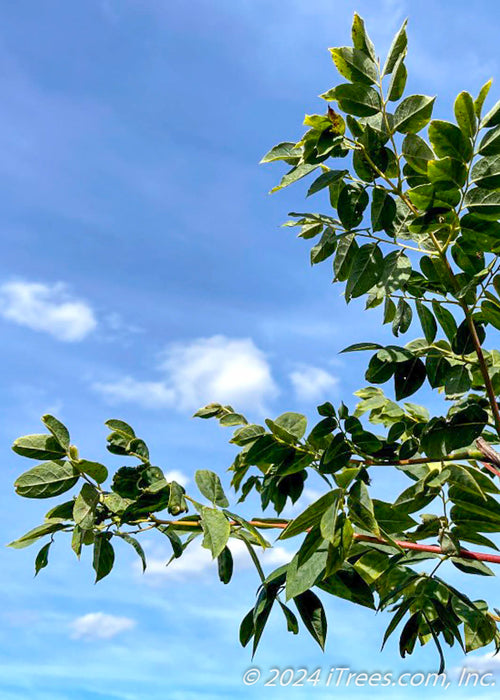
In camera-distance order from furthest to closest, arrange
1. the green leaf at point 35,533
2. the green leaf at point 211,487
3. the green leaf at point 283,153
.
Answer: the green leaf at point 283,153 < the green leaf at point 35,533 < the green leaf at point 211,487

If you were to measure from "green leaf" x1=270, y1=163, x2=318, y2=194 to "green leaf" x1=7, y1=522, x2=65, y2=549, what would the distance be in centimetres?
113

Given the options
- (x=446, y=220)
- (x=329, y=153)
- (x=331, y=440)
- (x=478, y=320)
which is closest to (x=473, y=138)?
(x=446, y=220)

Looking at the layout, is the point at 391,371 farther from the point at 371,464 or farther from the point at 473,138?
the point at 473,138

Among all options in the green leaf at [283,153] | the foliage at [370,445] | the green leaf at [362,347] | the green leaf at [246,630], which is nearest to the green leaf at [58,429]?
the foliage at [370,445]

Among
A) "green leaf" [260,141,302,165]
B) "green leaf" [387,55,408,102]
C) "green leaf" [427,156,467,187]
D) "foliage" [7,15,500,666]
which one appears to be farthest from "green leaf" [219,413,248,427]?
"green leaf" [387,55,408,102]

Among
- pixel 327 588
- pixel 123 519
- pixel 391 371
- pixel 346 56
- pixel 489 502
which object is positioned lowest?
pixel 327 588

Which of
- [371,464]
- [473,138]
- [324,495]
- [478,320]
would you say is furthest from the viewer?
[478,320]

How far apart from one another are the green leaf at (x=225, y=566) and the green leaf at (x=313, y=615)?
7.8 inches

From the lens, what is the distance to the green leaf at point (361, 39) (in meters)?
1.87

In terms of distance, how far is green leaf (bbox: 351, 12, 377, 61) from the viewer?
1873mm

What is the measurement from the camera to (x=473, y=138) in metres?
1.88

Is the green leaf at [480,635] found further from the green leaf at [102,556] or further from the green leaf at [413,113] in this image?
the green leaf at [413,113]

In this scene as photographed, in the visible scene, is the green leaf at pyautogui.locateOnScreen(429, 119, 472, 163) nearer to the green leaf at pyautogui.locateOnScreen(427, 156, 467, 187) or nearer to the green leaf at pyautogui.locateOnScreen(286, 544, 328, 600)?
the green leaf at pyautogui.locateOnScreen(427, 156, 467, 187)

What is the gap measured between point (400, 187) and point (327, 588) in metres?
1.13
